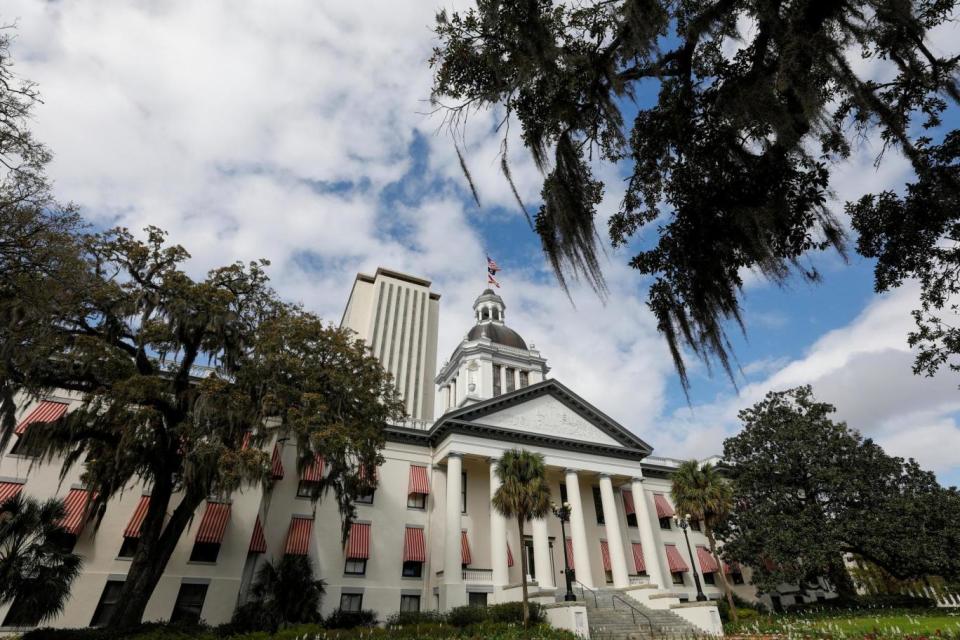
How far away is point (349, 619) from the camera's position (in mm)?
21234

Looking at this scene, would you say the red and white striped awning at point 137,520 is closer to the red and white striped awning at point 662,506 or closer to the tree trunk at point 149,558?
the tree trunk at point 149,558

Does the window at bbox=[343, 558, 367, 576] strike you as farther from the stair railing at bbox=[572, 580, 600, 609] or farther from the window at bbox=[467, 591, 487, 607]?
the stair railing at bbox=[572, 580, 600, 609]

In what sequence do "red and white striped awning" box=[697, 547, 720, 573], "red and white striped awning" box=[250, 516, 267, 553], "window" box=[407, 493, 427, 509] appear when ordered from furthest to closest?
"red and white striped awning" box=[697, 547, 720, 573] → "window" box=[407, 493, 427, 509] → "red and white striped awning" box=[250, 516, 267, 553]

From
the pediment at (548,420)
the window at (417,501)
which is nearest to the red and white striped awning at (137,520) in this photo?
the window at (417,501)

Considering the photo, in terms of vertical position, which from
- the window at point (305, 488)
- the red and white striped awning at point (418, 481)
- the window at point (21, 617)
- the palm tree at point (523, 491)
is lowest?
the window at point (21, 617)

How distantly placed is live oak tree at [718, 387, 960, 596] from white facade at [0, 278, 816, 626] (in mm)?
5345

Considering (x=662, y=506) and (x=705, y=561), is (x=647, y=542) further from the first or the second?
(x=705, y=561)

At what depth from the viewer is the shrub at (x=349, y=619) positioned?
20736 millimetres

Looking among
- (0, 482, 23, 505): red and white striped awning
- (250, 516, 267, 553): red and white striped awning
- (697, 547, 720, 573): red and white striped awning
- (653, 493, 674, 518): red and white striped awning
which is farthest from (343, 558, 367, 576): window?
(697, 547, 720, 573): red and white striped awning

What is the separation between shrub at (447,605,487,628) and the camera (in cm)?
1955

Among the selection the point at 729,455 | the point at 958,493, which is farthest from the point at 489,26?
the point at 958,493

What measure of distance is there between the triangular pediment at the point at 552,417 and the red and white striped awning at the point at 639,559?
6008 mm

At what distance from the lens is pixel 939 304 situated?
307 inches

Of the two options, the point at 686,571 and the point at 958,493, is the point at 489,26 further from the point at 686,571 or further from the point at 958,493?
the point at 958,493
